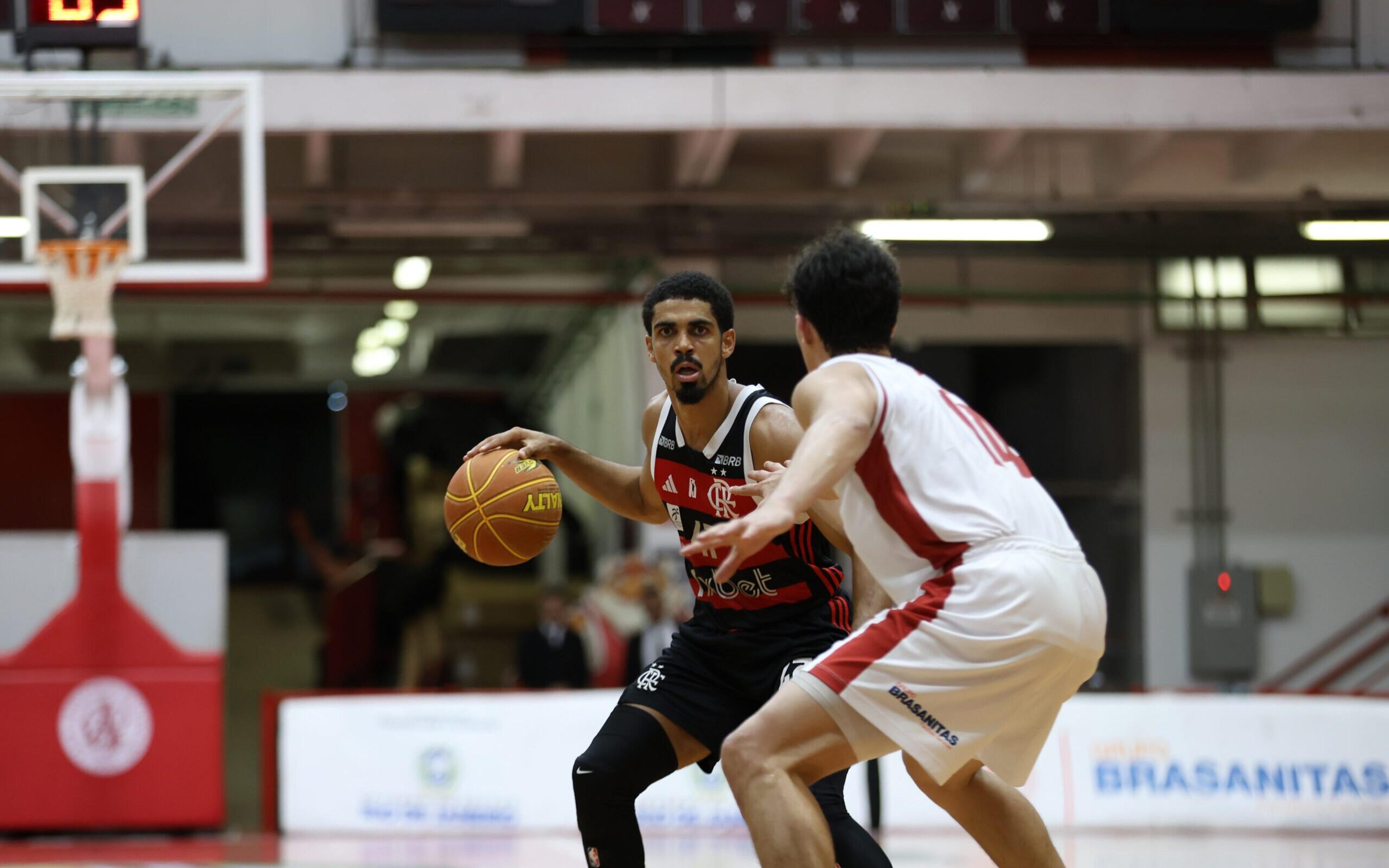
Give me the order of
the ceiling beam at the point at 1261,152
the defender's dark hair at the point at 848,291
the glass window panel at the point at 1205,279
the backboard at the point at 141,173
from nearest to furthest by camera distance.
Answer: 1. the defender's dark hair at the point at 848,291
2. the backboard at the point at 141,173
3. the ceiling beam at the point at 1261,152
4. the glass window panel at the point at 1205,279

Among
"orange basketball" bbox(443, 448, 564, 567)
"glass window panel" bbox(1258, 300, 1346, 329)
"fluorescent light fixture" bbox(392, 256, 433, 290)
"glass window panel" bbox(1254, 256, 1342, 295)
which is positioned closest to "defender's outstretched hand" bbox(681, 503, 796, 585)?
"orange basketball" bbox(443, 448, 564, 567)

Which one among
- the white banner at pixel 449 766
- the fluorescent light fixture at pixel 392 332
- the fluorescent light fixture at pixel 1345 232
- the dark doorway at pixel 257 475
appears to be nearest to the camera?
the white banner at pixel 449 766

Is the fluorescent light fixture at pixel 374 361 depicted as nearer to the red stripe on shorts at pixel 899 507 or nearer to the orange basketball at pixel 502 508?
the orange basketball at pixel 502 508

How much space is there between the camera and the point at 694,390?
417cm

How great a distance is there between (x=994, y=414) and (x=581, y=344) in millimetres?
4773

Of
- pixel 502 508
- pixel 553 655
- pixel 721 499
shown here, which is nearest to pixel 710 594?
pixel 721 499

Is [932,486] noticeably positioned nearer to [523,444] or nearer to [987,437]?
[987,437]

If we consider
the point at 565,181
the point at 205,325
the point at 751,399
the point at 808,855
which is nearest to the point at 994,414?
the point at 565,181

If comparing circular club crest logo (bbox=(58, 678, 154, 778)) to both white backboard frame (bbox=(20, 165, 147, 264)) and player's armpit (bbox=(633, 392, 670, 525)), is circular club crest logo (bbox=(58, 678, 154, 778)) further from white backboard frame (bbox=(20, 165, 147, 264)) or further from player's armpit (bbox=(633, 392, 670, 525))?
player's armpit (bbox=(633, 392, 670, 525))

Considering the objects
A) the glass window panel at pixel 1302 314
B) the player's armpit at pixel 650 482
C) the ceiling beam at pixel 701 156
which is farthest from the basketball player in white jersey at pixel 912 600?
the glass window panel at pixel 1302 314

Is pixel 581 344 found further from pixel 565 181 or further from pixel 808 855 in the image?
pixel 808 855

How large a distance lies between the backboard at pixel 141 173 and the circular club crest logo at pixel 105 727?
262 centimetres

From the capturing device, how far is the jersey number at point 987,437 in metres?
3.50

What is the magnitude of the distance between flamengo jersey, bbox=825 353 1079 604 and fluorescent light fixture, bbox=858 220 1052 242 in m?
9.46
